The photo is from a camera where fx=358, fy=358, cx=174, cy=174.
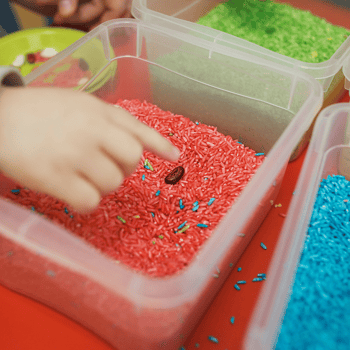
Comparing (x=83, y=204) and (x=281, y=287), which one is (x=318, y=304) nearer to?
(x=281, y=287)

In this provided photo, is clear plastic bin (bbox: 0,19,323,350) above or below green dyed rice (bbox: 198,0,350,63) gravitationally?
below

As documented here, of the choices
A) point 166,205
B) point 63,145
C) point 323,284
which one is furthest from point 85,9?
point 323,284

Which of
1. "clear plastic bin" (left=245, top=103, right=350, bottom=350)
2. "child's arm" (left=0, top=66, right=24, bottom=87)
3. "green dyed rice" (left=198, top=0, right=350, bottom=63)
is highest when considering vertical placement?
"child's arm" (left=0, top=66, right=24, bottom=87)

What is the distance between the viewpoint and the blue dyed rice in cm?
58

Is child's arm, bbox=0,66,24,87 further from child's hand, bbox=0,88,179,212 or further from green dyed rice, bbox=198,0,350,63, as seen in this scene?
green dyed rice, bbox=198,0,350,63

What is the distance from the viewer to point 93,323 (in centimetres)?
64

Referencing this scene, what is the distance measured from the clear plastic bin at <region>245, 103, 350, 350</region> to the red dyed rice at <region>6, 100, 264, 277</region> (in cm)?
18

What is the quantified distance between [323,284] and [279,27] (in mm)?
808

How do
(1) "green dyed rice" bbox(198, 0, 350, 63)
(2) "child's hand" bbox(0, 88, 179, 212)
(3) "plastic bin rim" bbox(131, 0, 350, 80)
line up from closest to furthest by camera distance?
(2) "child's hand" bbox(0, 88, 179, 212), (3) "plastic bin rim" bbox(131, 0, 350, 80), (1) "green dyed rice" bbox(198, 0, 350, 63)

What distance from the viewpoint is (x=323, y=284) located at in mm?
645

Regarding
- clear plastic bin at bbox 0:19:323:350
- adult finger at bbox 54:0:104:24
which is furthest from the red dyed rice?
adult finger at bbox 54:0:104:24

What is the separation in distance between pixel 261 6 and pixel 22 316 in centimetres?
113

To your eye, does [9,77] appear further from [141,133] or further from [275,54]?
[275,54]

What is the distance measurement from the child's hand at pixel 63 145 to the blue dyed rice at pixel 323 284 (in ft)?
1.27
